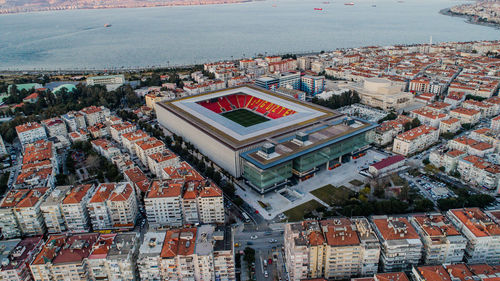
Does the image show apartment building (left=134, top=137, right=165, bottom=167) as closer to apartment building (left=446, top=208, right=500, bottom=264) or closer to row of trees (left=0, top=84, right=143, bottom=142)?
row of trees (left=0, top=84, right=143, bottom=142)

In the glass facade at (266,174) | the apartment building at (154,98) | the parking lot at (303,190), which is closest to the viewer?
the parking lot at (303,190)

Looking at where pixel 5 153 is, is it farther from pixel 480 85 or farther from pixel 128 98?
pixel 480 85

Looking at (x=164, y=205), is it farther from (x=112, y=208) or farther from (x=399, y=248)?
(x=399, y=248)

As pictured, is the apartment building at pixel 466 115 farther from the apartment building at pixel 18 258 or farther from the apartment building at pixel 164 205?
the apartment building at pixel 18 258

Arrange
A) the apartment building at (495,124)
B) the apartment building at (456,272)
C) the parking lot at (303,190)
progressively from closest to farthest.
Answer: the apartment building at (456,272) < the parking lot at (303,190) < the apartment building at (495,124)

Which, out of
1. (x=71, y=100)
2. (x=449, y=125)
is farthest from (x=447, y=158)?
(x=71, y=100)

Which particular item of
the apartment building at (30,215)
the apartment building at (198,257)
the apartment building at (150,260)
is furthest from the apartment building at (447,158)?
the apartment building at (30,215)

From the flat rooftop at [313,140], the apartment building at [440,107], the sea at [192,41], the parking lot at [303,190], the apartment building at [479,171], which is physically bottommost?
the parking lot at [303,190]

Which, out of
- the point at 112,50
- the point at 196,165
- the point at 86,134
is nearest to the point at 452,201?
the point at 196,165
